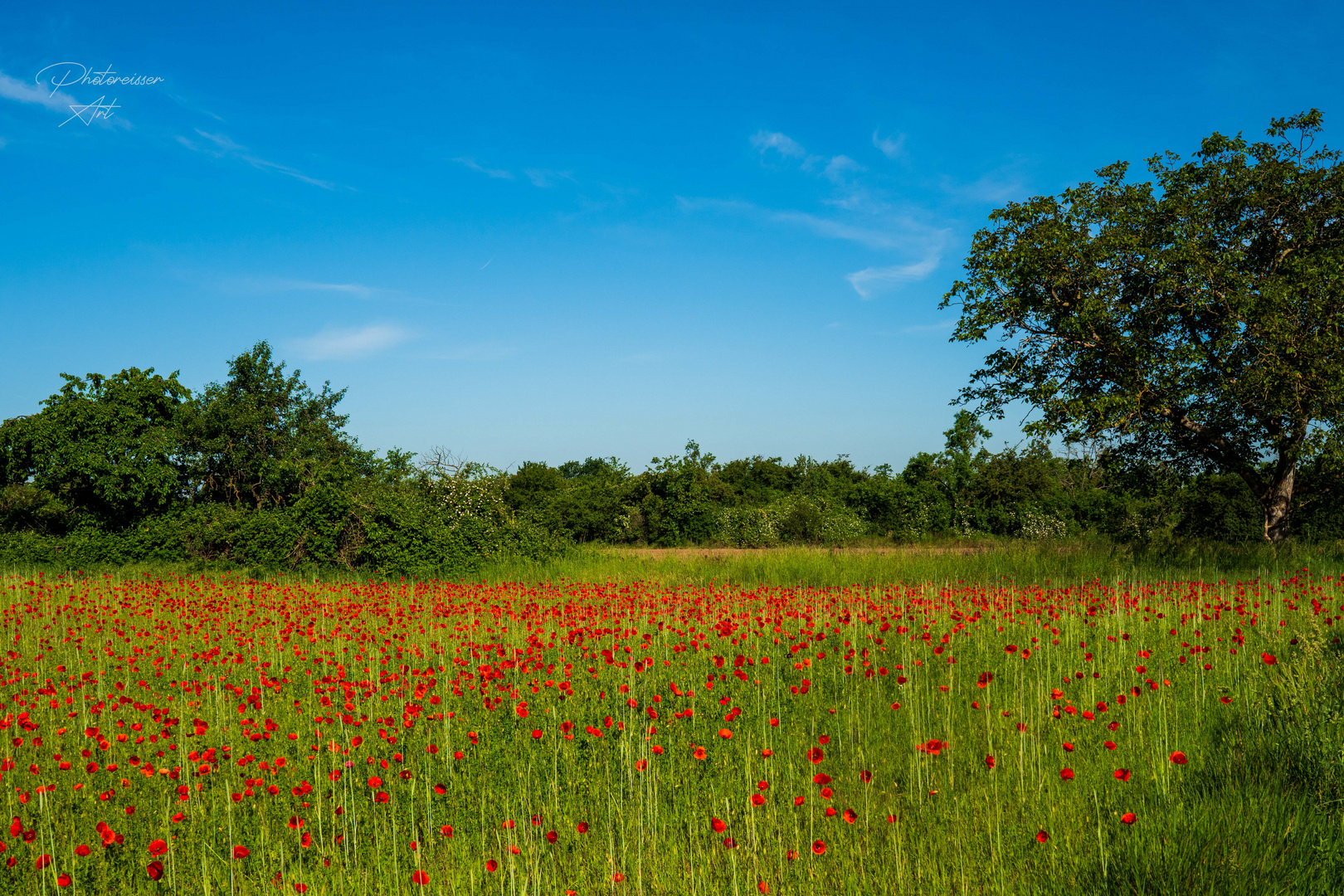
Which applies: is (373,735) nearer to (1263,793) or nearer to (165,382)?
(1263,793)

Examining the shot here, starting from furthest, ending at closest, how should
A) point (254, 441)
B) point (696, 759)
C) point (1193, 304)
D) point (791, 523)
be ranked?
point (791, 523)
point (254, 441)
point (1193, 304)
point (696, 759)

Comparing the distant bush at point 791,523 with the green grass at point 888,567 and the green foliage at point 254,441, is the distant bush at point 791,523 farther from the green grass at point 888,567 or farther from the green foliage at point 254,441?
the green foliage at point 254,441

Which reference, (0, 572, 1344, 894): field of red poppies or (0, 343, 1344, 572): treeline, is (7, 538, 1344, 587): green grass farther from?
(0, 572, 1344, 894): field of red poppies

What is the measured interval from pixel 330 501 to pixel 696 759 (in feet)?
45.6

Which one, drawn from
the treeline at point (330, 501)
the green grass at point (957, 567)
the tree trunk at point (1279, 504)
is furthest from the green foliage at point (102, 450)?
the tree trunk at point (1279, 504)

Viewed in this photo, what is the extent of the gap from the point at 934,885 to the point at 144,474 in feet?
65.4

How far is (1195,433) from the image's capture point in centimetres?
1572

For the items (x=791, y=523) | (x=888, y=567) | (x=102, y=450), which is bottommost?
(x=888, y=567)

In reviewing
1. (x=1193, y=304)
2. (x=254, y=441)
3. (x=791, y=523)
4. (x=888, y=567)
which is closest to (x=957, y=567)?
(x=888, y=567)

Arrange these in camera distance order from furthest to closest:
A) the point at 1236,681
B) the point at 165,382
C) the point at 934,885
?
1. the point at 165,382
2. the point at 1236,681
3. the point at 934,885

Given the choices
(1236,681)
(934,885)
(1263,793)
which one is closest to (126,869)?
(934,885)

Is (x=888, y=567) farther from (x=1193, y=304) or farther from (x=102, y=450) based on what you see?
(x=102, y=450)

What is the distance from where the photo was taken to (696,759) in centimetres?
412

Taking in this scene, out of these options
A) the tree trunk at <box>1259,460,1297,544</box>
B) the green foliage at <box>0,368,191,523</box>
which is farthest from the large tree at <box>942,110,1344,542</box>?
the green foliage at <box>0,368,191,523</box>
